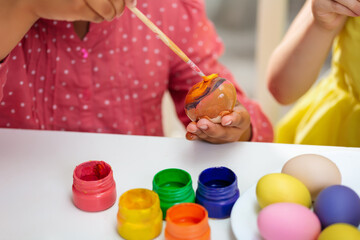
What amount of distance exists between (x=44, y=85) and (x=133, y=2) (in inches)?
13.1

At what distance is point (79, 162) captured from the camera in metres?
0.69

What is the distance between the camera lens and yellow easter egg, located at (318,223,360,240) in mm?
458

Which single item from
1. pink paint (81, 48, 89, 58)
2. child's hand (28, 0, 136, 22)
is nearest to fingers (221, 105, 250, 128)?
child's hand (28, 0, 136, 22)

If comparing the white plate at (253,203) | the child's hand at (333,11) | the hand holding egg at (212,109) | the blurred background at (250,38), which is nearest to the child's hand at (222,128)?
the hand holding egg at (212,109)

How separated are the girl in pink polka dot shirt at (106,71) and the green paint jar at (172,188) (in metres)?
0.27

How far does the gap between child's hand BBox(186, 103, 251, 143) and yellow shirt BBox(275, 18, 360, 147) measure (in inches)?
12.1

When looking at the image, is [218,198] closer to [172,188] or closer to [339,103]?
[172,188]

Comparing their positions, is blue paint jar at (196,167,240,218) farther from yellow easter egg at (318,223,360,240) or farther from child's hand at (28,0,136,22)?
child's hand at (28,0,136,22)

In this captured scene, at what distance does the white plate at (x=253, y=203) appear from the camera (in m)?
0.53

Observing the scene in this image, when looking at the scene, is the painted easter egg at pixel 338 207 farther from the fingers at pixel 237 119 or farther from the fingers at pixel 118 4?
the fingers at pixel 118 4

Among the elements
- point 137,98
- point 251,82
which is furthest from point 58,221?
point 251,82

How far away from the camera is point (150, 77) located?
95cm

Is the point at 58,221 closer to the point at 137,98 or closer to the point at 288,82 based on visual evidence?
the point at 137,98

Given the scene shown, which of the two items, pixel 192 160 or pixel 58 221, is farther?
pixel 192 160
